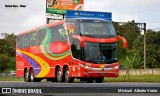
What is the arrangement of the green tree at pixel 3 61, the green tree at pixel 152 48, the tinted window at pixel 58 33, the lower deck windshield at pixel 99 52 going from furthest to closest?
the green tree at pixel 3 61 < the green tree at pixel 152 48 < the tinted window at pixel 58 33 < the lower deck windshield at pixel 99 52

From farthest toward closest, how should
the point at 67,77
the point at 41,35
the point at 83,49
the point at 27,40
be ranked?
the point at 27,40 < the point at 41,35 < the point at 67,77 < the point at 83,49

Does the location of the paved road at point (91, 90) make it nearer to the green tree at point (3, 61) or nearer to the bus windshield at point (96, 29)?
the bus windshield at point (96, 29)

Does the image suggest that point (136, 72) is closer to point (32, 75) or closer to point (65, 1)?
point (65, 1)

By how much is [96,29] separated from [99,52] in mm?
1226

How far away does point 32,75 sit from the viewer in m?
29.0

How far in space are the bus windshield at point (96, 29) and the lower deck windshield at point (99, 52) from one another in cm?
48

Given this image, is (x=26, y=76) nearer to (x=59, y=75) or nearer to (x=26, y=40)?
(x=26, y=40)

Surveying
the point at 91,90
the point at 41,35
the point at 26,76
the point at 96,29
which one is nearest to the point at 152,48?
the point at 26,76

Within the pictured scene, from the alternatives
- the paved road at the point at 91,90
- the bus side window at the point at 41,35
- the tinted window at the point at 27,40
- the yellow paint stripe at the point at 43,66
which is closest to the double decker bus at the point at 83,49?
the yellow paint stripe at the point at 43,66

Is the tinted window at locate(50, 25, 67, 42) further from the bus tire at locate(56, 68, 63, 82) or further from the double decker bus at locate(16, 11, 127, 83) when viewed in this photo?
the bus tire at locate(56, 68, 63, 82)

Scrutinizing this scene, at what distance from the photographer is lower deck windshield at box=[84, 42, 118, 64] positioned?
2409 centimetres

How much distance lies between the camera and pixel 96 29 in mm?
24094

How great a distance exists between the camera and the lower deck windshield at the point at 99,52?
949 inches

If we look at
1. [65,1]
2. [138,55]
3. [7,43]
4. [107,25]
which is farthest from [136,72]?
[7,43]
